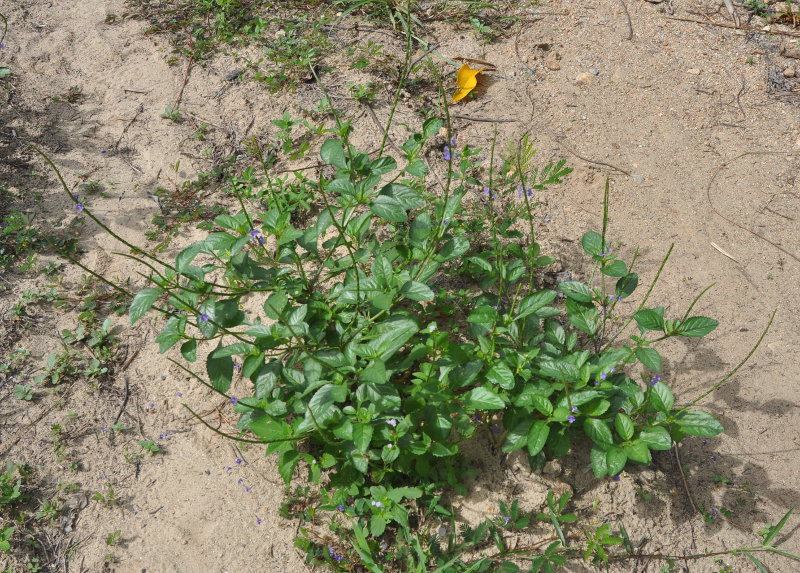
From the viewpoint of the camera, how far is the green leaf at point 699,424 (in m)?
1.96

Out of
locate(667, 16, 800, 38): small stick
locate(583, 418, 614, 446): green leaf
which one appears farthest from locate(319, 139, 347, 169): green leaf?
locate(667, 16, 800, 38): small stick

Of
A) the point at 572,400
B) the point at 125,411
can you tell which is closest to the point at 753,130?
the point at 572,400

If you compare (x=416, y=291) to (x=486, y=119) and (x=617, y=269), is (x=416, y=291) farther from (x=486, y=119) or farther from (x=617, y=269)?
(x=486, y=119)

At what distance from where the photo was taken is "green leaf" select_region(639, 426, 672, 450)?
1.92 metres

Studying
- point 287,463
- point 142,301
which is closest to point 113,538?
point 287,463

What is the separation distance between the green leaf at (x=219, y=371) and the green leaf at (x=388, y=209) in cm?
70

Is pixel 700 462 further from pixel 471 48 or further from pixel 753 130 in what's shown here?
pixel 471 48

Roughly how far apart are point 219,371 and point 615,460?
4.36 ft

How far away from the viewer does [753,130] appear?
3184mm

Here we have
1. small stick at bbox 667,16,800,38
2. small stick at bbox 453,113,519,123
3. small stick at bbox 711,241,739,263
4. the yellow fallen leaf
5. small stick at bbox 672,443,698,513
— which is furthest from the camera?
small stick at bbox 667,16,800,38

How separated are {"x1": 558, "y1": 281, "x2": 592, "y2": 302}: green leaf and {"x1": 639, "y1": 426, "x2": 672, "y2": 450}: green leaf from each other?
1.70 feet

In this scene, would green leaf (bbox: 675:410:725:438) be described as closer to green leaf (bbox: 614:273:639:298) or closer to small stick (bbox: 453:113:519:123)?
green leaf (bbox: 614:273:639:298)

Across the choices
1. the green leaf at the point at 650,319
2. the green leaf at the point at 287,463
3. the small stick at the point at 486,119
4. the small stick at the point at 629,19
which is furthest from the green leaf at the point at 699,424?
the small stick at the point at 629,19

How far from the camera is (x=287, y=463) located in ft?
6.89
